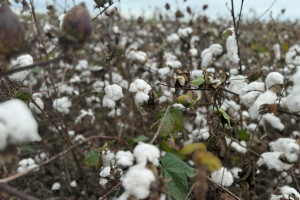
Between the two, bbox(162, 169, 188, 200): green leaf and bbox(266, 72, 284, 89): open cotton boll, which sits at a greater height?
bbox(266, 72, 284, 89): open cotton boll

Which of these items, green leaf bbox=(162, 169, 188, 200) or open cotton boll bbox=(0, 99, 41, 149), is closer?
open cotton boll bbox=(0, 99, 41, 149)

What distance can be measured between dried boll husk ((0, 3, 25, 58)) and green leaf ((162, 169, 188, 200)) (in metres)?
0.75

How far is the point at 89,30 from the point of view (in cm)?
67

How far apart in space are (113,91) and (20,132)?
44.9 inches

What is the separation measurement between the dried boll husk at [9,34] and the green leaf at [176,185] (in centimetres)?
75

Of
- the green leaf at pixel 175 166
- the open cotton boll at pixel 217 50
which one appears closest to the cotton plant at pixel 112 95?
the green leaf at pixel 175 166

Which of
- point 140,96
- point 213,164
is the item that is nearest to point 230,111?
point 140,96

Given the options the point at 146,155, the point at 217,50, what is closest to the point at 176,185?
the point at 146,155

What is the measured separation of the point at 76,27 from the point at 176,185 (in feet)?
2.55

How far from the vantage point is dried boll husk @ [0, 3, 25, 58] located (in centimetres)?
63

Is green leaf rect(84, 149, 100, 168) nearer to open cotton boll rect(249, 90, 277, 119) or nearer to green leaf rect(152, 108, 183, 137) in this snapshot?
green leaf rect(152, 108, 183, 137)

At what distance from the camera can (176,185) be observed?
1124 millimetres

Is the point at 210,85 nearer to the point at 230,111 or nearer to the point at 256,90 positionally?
the point at 256,90

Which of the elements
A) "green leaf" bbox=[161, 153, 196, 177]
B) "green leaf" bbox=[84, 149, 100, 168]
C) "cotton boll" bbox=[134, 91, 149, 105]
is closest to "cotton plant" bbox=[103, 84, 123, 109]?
"cotton boll" bbox=[134, 91, 149, 105]
